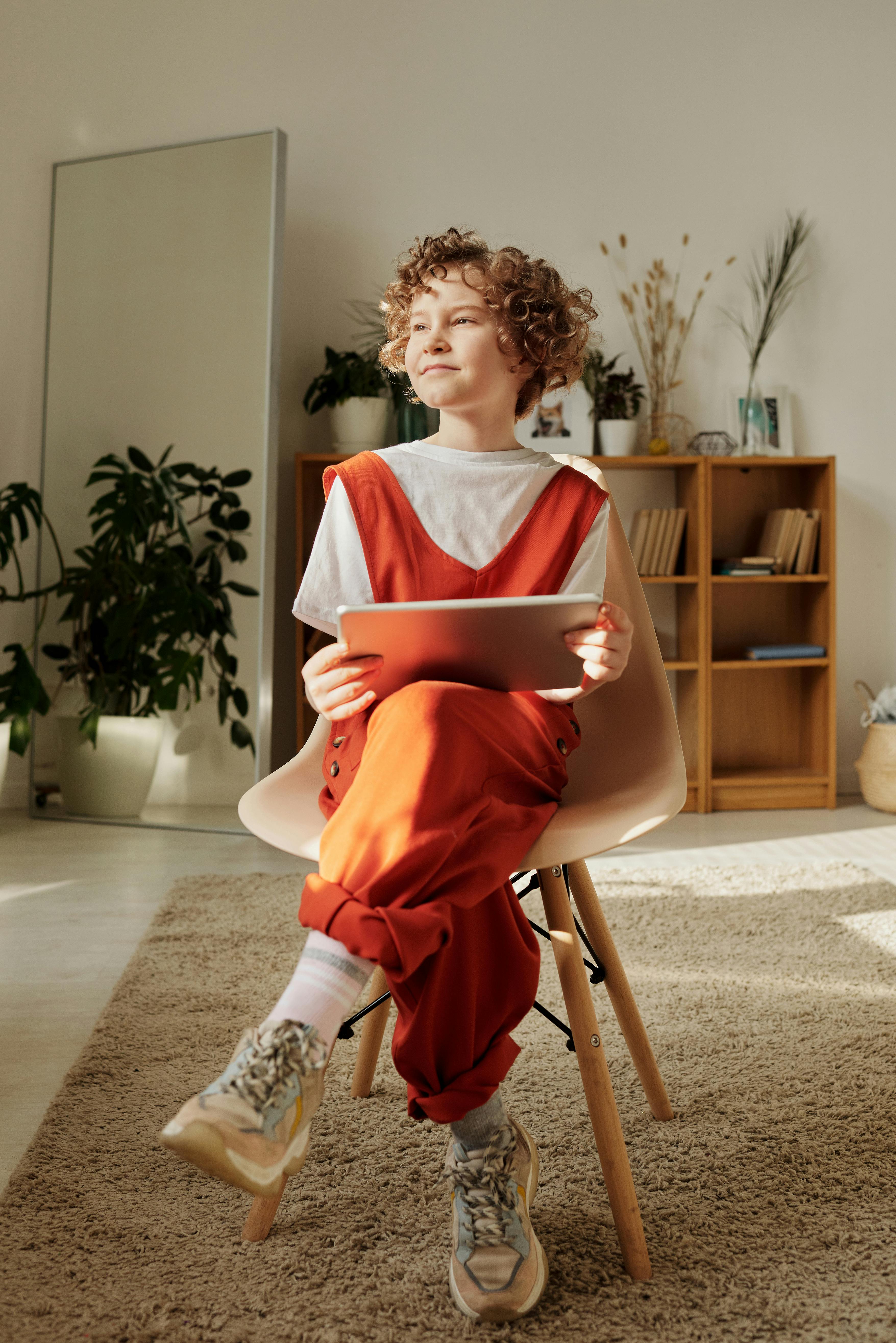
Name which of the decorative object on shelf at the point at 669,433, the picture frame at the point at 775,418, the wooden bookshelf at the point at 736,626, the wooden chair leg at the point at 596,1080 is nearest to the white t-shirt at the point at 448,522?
the wooden chair leg at the point at 596,1080

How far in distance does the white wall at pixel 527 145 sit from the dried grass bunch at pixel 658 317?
0.16 feet

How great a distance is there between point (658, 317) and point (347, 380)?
106 centimetres

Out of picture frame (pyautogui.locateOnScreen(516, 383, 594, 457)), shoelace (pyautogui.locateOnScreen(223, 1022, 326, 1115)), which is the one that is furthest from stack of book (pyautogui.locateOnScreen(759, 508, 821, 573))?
shoelace (pyautogui.locateOnScreen(223, 1022, 326, 1115))

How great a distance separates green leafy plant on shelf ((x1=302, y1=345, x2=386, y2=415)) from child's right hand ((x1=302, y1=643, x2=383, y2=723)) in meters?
2.29

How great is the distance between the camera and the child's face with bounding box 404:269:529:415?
1.17 meters

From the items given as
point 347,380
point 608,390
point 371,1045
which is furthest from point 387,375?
point 371,1045

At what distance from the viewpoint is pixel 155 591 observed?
298 cm

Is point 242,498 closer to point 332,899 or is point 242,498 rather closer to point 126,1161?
point 126,1161

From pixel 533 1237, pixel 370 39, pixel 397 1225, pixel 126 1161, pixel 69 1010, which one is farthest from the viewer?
pixel 370 39

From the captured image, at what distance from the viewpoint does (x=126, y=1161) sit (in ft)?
3.86

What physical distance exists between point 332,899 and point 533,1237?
40 centimetres

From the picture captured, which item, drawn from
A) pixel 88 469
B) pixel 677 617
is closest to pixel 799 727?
pixel 677 617

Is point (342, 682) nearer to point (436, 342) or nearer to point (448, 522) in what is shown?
point (448, 522)

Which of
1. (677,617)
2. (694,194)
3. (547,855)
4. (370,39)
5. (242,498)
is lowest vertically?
(547,855)
